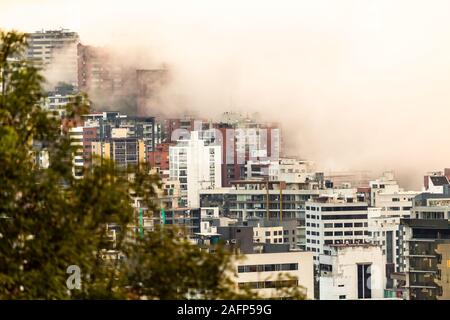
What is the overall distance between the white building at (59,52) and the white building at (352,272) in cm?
74

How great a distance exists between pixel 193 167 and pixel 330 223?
5.49 ft

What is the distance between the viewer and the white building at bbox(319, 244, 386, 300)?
3260 mm

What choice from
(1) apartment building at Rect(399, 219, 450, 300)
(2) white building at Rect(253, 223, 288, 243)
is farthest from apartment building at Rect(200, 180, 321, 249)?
(1) apartment building at Rect(399, 219, 450, 300)

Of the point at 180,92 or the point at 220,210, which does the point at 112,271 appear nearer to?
the point at 180,92

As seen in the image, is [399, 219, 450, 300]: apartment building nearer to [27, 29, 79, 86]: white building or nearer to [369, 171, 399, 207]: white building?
[369, 171, 399, 207]: white building

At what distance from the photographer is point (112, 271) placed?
7.68 feet

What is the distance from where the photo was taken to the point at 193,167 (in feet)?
10.8

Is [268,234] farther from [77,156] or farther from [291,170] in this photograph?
[77,156]

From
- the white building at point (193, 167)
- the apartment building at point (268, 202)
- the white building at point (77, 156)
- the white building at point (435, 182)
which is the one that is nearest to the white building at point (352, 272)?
the apartment building at point (268, 202)

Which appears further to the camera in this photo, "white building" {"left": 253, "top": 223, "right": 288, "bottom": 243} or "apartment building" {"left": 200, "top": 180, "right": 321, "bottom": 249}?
"white building" {"left": 253, "top": 223, "right": 288, "bottom": 243}

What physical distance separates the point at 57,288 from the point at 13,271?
0.08 m

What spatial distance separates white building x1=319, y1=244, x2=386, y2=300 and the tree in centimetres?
72

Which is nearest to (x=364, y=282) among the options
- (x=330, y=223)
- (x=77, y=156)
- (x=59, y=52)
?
(x=59, y=52)
